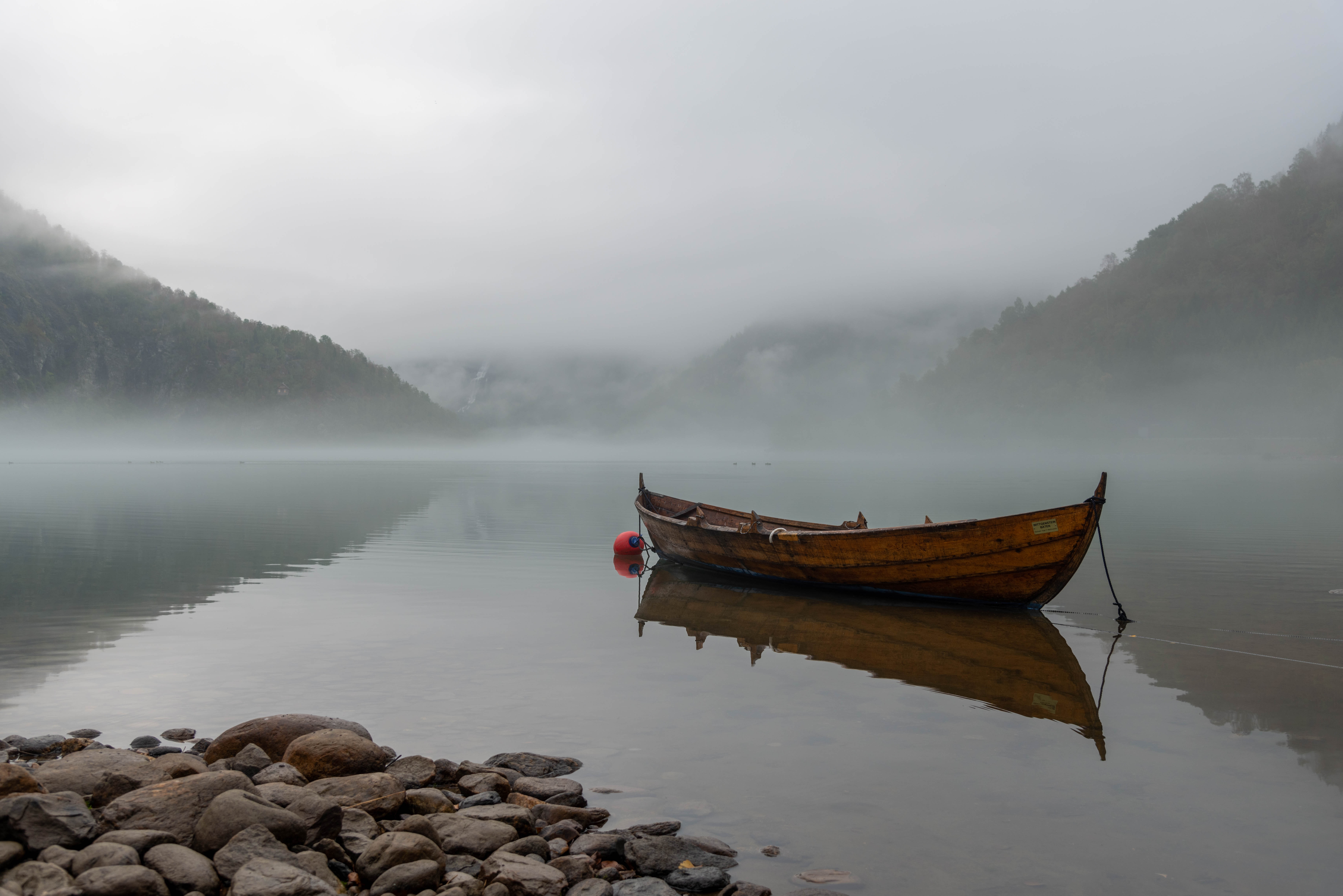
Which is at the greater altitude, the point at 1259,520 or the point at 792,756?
the point at 1259,520

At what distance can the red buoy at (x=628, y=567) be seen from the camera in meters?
24.9

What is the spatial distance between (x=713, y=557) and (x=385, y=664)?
11.4m

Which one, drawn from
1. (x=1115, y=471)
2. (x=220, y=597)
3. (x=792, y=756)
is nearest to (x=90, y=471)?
(x=220, y=597)

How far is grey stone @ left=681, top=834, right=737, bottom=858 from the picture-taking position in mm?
7160

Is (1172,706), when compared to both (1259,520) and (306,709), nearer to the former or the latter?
(306,709)

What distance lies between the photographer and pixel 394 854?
20.3 ft

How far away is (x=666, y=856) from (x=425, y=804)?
2183 millimetres

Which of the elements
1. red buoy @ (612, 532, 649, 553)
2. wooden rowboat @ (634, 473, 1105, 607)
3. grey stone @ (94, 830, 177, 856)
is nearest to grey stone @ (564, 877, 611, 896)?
grey stone @ (94, 830, 177, 856)

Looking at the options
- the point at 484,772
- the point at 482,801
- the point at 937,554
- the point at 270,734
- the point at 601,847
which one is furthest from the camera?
the point at 937,554

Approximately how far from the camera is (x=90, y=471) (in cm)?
10631

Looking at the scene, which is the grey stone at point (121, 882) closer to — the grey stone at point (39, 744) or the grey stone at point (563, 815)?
the grey stone at point (563, 815)

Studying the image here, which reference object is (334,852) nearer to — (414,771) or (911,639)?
(414,771)

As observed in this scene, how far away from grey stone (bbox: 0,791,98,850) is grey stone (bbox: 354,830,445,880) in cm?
184

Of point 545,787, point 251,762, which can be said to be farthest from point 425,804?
point 251,762
